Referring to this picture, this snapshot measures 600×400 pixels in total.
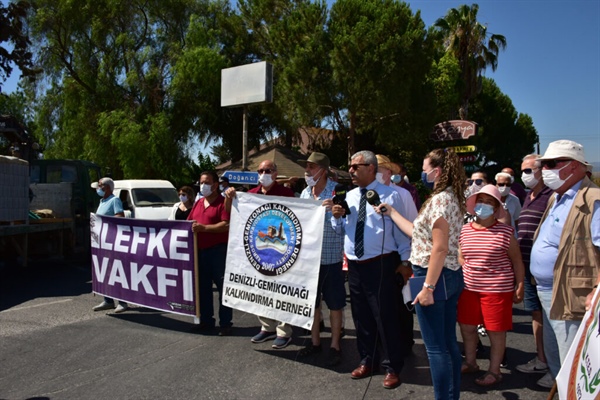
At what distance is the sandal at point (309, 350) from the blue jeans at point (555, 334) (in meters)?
2.25

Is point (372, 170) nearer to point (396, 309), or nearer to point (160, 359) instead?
point (396, 309)

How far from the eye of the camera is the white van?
1420cm

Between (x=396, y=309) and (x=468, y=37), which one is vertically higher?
(x=468, y=37)

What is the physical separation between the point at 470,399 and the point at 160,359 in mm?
2863

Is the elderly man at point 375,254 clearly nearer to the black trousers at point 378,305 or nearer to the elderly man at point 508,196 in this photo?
the black trousers at point 378,305

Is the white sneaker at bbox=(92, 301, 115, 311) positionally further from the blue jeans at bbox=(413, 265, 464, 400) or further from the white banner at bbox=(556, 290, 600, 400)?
the white banner at bbox=(556, 290, 600, 400)

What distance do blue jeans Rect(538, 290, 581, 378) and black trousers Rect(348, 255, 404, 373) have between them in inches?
44.9

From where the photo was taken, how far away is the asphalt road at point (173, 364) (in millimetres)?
4219

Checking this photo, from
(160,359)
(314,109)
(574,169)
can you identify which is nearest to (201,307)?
(160,359)

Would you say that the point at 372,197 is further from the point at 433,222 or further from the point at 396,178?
the point at 396,178

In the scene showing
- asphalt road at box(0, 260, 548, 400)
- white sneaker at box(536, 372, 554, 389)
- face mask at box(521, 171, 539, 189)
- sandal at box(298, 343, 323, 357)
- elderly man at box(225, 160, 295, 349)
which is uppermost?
face mask at box(521, 171, 539, 189)

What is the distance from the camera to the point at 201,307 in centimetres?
591

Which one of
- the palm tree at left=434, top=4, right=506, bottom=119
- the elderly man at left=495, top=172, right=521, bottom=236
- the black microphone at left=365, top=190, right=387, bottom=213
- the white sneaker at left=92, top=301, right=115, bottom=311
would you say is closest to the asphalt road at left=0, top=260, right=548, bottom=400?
the white sneaker at left=92, top=301, right=115, bottom=311

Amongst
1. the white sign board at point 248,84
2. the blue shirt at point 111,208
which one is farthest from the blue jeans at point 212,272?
the white sign board at point 248,84
